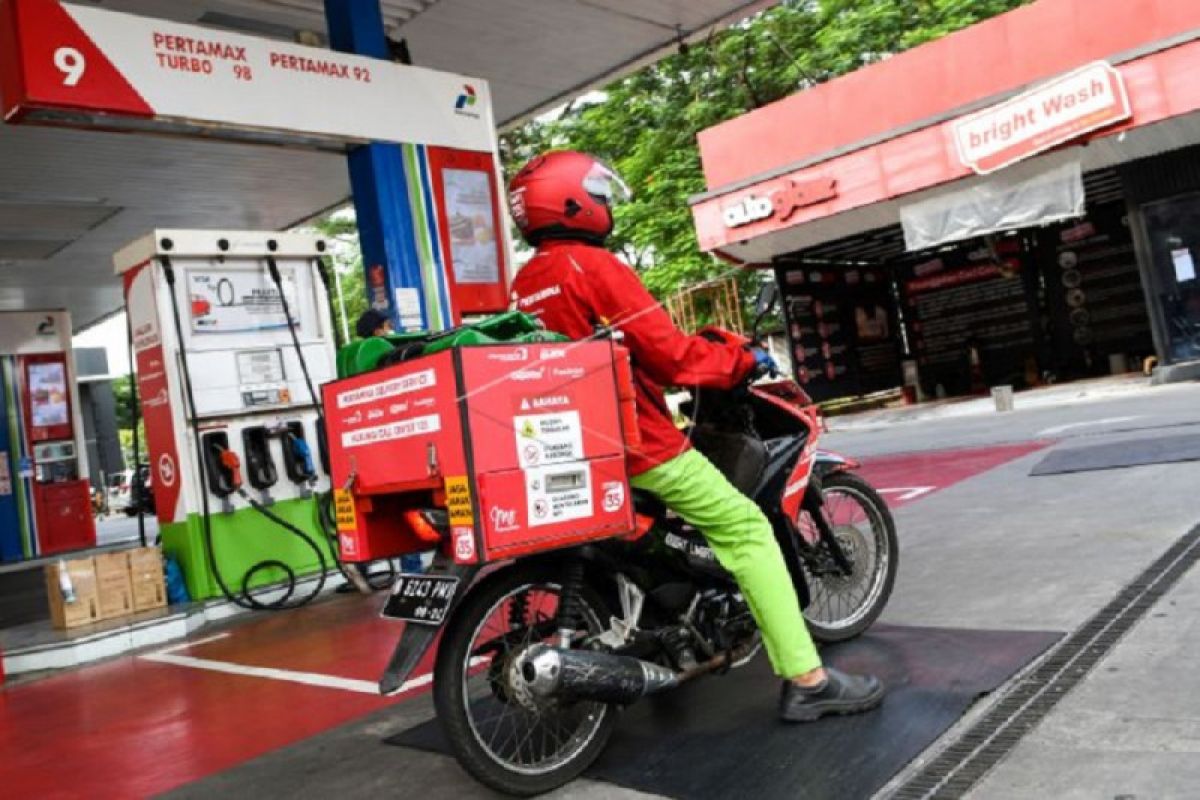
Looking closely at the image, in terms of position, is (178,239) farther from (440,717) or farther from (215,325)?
(440,717)

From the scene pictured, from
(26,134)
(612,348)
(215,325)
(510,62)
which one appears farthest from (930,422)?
(612,348)

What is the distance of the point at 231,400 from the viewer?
6.75m

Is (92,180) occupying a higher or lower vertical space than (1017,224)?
higher

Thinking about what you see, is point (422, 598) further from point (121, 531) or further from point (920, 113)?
point (121, 531)

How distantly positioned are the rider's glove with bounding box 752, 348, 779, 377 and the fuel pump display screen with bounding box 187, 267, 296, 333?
4654 millimetres

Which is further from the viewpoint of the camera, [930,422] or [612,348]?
[930,422]

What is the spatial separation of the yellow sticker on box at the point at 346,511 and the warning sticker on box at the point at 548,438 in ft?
2.17

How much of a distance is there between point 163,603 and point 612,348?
494 cm

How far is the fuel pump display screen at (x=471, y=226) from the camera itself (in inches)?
267

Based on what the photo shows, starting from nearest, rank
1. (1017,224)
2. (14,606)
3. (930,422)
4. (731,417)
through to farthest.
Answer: (731,417), (14,606), (1017,224), (930,422)

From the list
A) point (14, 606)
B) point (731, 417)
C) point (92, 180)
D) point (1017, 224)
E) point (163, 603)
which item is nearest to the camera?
point (731, 417)

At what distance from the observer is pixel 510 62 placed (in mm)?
8938

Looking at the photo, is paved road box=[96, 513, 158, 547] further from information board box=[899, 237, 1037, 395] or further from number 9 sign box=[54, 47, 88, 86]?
information board box=[899, 237, 1037, 395]

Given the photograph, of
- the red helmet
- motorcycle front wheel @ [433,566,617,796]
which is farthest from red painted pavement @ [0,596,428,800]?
the red helmet
